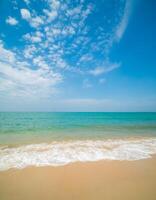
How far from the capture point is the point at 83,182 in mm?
3486

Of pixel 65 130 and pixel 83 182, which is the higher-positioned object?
pixel 83 182

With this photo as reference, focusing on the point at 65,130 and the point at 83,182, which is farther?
the point at 65,130

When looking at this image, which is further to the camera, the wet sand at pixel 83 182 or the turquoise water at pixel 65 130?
the turquoise water at pixel 65 130

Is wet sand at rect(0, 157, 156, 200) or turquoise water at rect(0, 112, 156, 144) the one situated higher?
wet sand at rect(0, 157, 156, 200)

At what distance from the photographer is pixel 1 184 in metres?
3.46

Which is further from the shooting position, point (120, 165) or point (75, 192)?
point (120, 165)

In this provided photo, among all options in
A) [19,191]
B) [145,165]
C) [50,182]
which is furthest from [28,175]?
[145,165]

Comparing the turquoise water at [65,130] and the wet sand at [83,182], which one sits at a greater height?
the wet sand at [83,182]

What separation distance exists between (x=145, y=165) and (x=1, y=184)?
5.09 m

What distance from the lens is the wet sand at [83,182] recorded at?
9.81 ft

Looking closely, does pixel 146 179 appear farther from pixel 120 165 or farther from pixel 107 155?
pixel 107 155

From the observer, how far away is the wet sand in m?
2.99

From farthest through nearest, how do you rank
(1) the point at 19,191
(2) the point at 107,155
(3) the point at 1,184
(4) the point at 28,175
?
(2) the point at 107,155, (4) the point at 28,175, (3) the point at 1,184, (1) the point at 19,191

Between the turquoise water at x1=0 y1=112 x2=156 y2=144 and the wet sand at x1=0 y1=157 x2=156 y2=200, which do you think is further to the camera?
the turquoise water at x1=0 y1=112 x2=156 y2=144
